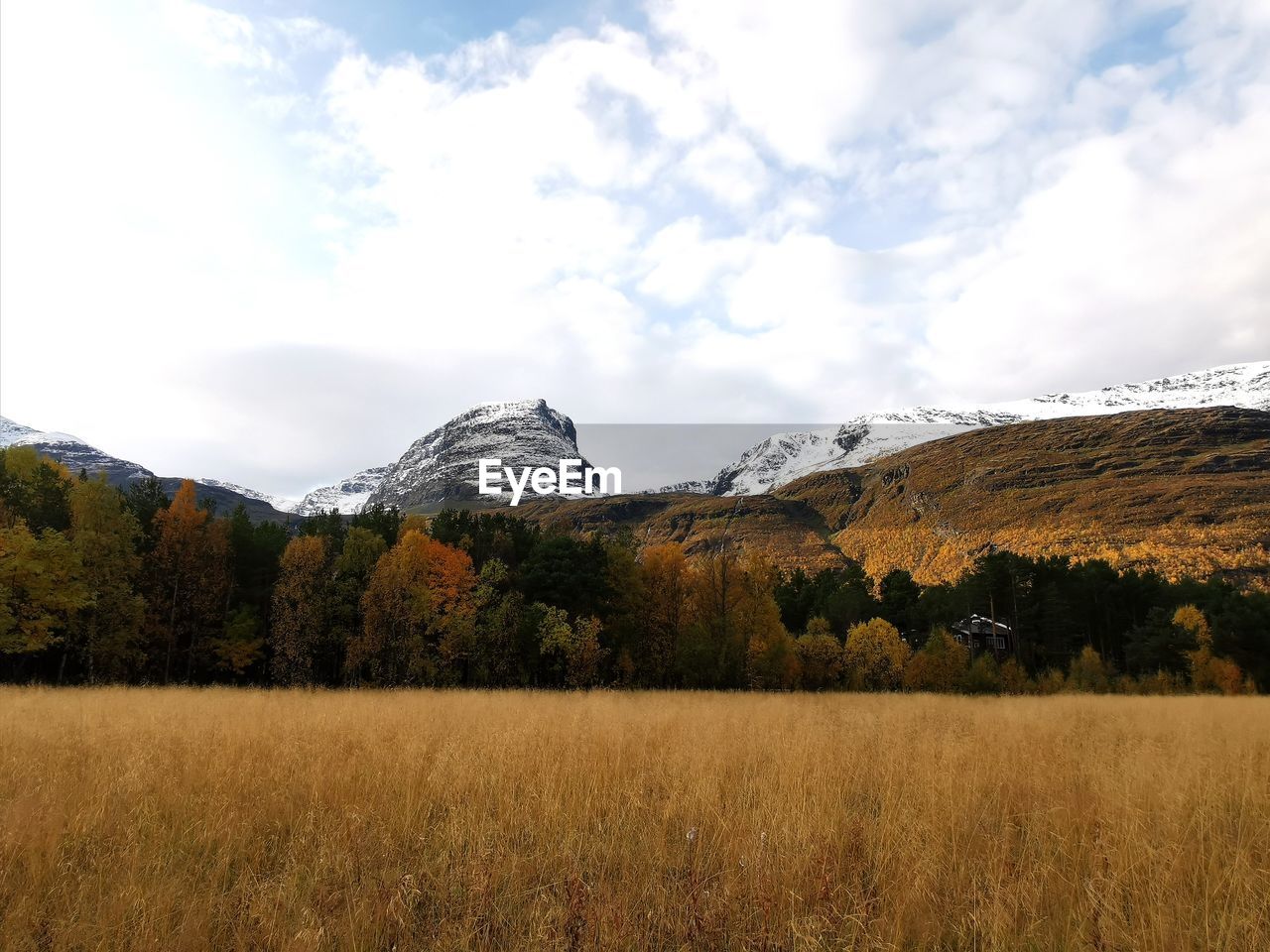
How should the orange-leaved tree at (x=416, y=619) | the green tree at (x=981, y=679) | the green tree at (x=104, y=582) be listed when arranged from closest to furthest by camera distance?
1. the green tree at (x=104, y=582)
2. the orange-leaved tree at (x=416, y=619)
3. the green tree at (x=981, y=679)

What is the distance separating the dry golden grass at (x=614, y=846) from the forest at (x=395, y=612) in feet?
89.7

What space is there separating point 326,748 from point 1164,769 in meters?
8.92

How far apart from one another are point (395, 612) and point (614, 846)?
33.3 meters

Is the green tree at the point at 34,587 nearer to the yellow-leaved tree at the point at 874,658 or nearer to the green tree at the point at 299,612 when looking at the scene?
the green tree at the point at 299,612

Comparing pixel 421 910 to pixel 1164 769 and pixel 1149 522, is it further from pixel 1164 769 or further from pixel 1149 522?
pixel 1149 522

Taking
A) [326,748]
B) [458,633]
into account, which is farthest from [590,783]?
[458,633]

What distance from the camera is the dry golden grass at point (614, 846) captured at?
350 cm

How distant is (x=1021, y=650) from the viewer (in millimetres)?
65625

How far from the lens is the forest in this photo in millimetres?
31141

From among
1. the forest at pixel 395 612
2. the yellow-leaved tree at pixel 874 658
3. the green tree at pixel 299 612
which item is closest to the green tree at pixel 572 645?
the forest at pixel 395 612

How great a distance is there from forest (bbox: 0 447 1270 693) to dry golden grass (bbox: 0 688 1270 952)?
27338 millimetres

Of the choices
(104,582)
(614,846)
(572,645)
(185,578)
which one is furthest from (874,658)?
(614,846)

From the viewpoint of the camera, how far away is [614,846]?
4715 mm

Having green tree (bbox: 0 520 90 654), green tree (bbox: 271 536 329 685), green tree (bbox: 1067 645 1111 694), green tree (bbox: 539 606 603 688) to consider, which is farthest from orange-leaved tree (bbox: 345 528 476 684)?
green tree (bbox: 1067 645 1111 694)
